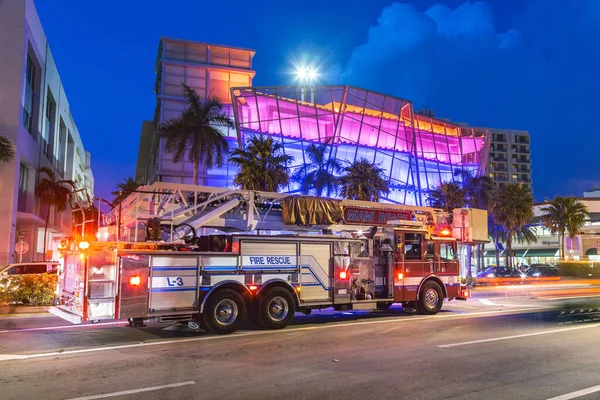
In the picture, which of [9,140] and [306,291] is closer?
[306,291]

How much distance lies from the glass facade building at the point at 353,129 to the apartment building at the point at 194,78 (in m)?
4.39

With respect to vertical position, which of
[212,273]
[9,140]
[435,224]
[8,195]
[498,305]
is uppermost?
[9,140]

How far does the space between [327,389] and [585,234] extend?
70.0 m

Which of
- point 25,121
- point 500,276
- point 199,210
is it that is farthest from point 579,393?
point 25,121

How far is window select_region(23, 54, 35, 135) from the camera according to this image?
32375 millimetres

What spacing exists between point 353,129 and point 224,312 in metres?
44.7

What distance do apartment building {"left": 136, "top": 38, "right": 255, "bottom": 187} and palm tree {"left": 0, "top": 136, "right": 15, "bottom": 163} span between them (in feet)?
86.0

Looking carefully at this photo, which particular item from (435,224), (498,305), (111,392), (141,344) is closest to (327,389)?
(111,392)

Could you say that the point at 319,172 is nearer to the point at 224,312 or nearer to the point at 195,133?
the point at 195,133

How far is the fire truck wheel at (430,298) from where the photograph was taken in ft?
49.7

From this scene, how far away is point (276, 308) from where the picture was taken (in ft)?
39.5

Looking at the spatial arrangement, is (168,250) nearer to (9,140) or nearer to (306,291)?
(306,291)

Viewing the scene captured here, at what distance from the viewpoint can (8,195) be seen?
1078 inches

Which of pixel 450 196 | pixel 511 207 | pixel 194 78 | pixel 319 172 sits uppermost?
pixel 194 78
